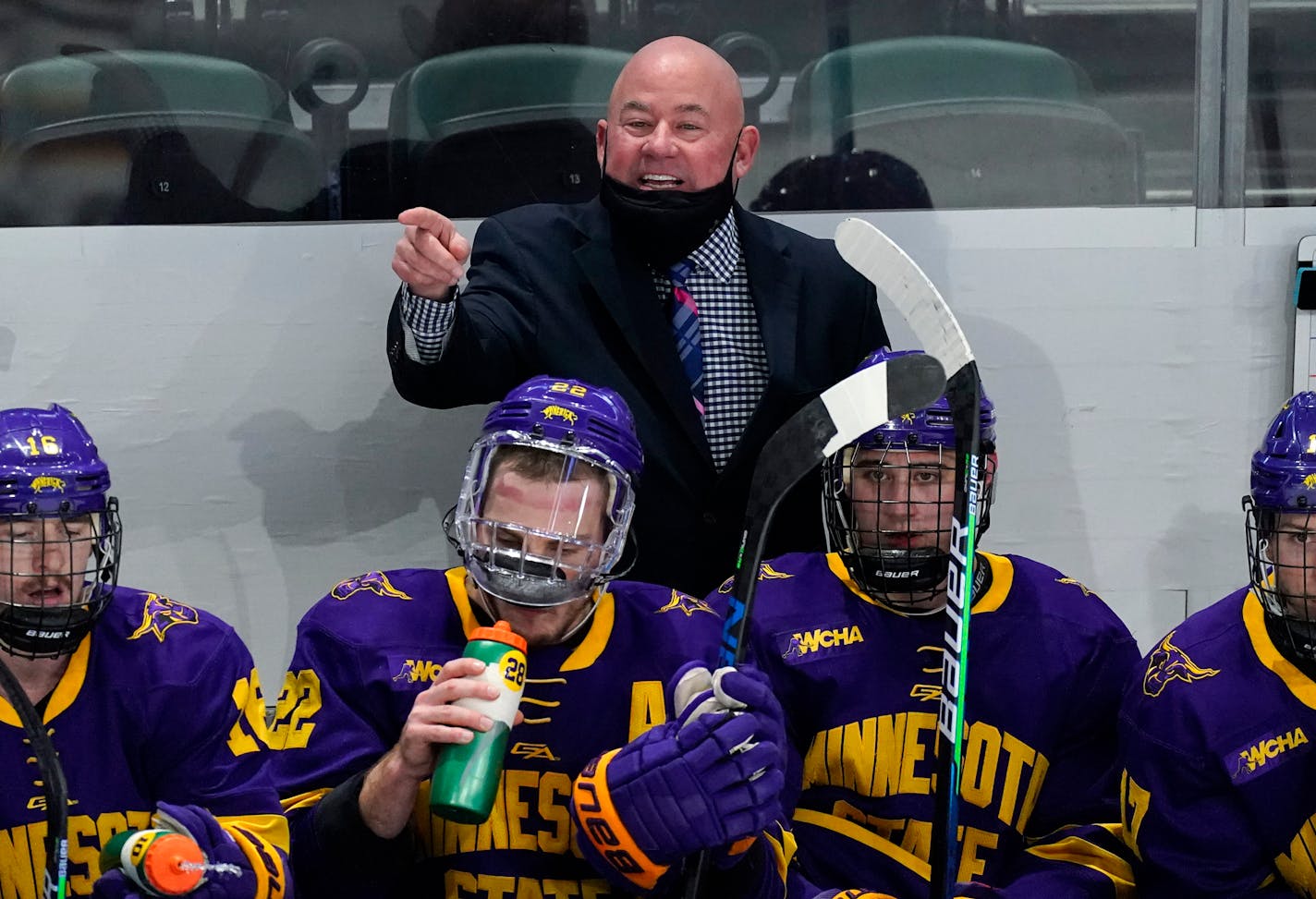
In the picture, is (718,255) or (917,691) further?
(718,255)

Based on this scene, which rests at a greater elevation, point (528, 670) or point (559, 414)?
point (559, 414)

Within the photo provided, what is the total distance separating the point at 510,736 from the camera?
6.45 feet

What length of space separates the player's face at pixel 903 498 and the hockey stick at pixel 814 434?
325 mm

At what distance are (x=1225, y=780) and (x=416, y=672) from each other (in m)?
0.94

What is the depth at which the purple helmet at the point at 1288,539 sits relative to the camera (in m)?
2.04

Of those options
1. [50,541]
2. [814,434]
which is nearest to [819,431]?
[814,434]

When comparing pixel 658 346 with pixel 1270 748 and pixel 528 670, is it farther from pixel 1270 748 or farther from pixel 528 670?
pixel 1270 748

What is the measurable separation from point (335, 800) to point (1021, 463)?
5.15 feet

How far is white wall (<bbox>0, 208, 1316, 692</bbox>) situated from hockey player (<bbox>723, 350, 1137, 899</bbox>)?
846 mm

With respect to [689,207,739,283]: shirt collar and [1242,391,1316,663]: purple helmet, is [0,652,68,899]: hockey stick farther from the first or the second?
[1242,391,1316,663]: purple helmet

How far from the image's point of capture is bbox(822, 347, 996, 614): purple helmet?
2.20 metres

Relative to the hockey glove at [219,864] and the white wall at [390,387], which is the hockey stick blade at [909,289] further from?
the white wall at [390,387]

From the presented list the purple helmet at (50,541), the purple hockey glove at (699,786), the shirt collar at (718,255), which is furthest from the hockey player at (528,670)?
the shirt collar at (718,255)

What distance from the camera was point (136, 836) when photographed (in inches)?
70.6
